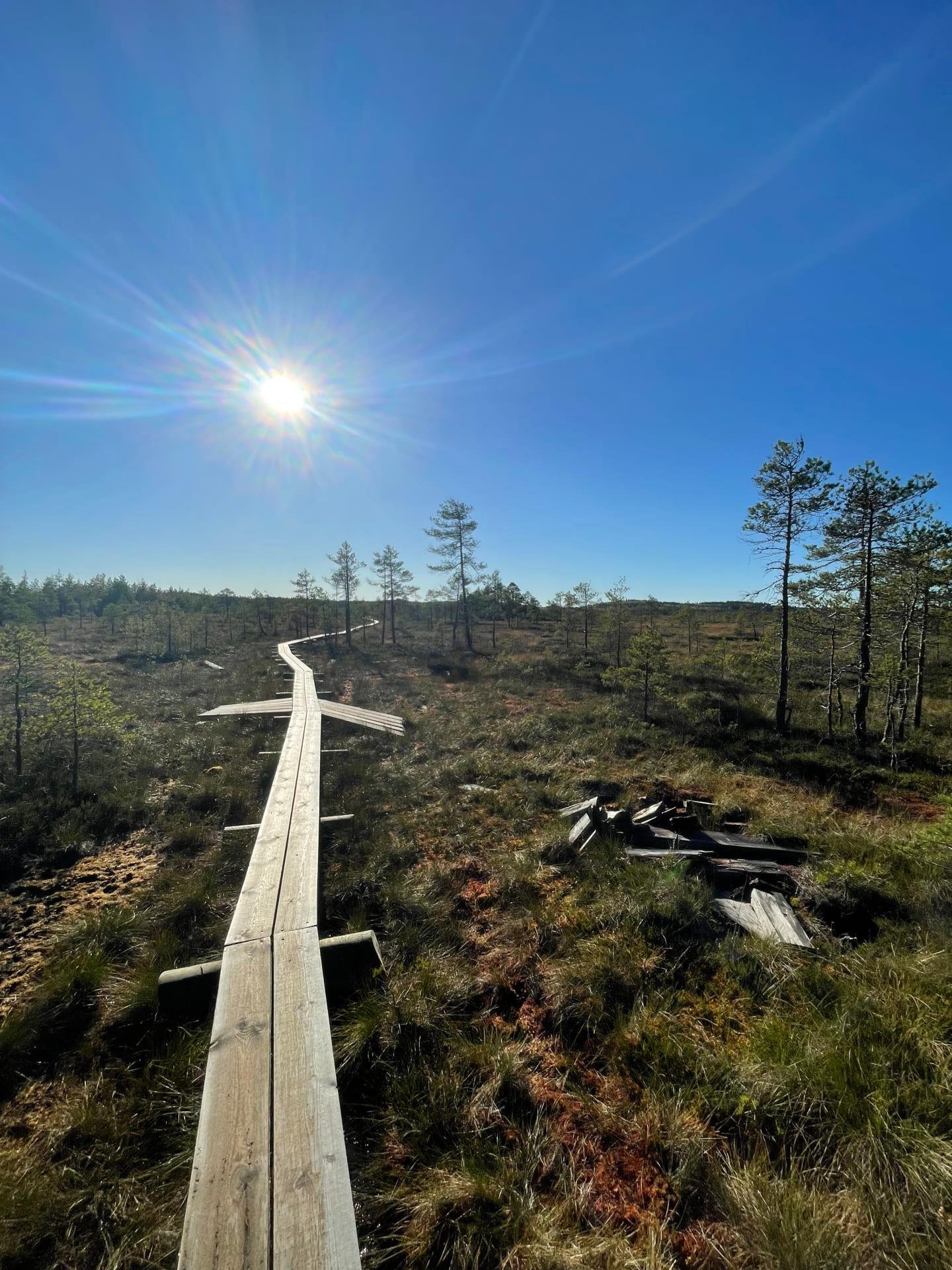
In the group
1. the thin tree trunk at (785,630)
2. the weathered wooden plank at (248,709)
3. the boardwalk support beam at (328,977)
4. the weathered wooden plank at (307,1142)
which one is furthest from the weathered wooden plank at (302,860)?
the thin tree trunk at (785,630)

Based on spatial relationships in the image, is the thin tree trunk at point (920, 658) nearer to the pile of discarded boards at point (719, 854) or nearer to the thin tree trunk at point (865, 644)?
the thin tree trunk at point (865, 644)

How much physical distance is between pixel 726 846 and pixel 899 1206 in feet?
14.3

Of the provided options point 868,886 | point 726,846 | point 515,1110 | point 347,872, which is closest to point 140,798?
point 347,872

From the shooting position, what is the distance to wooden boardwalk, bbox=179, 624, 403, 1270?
1.96 meters

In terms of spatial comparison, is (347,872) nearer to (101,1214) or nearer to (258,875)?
(258,875)

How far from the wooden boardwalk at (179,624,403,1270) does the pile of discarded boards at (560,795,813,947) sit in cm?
407

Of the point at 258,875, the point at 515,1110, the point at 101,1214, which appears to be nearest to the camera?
the point at 101,1214

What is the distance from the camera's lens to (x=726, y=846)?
20.8 ft

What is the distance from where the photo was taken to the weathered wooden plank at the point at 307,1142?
195cm

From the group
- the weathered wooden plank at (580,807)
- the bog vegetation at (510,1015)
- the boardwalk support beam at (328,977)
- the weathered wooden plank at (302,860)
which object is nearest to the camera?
the bog vegetation at (510,1015)

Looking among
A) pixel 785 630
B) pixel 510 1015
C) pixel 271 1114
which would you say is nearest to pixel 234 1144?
pixel 271 1114

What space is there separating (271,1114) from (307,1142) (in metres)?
0.30

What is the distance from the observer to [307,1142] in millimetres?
2346

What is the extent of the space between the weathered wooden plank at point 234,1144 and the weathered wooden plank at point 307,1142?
63 millimetres
